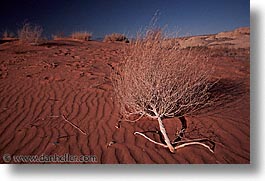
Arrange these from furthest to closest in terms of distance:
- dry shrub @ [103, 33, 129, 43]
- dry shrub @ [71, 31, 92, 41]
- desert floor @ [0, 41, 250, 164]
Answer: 1. dry shrub @ [71, 31, 92, 41]
2. dry shrub @ [103, 33, 129, 43]
3. desert floor @ [0, 41, 250, 164]

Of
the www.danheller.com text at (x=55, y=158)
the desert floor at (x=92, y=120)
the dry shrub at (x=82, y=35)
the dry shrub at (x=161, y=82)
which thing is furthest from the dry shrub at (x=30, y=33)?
the www.danheller.com text at (x=55, y=158)

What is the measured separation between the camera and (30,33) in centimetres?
457

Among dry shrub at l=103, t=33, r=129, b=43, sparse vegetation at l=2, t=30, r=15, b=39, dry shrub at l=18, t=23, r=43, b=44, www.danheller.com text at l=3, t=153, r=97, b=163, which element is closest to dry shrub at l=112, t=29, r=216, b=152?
dry shrub at l=103, t=33, r=129, b=43

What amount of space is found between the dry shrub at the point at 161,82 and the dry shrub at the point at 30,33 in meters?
1.30

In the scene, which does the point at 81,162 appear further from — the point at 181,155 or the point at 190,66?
the point at 190,66

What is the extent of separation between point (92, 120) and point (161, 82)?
0.92 metres

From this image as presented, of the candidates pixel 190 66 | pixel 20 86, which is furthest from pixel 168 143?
pixel 20 86

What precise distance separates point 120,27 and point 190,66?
971 millimetres

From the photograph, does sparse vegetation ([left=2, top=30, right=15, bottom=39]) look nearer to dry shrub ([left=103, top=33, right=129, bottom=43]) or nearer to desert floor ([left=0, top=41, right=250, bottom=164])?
desert floor ([left=0, top=41, right=250, bottom=164])

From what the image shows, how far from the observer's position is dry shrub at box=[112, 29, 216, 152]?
3.75 m

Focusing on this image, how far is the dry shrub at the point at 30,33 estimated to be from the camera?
4.36m

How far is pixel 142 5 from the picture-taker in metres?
4.07

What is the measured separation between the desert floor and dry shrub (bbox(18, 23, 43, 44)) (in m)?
0.23

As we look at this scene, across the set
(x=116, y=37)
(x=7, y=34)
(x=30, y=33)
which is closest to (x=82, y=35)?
(x=116, y=37)
